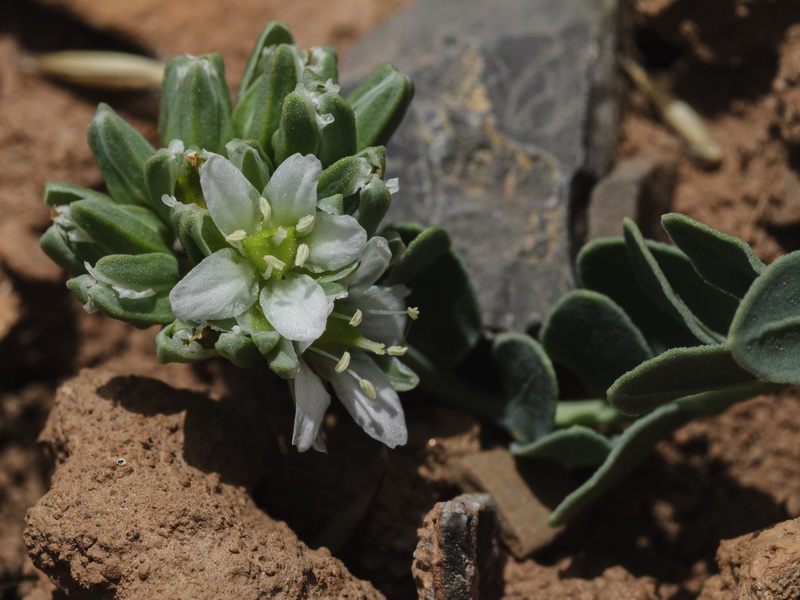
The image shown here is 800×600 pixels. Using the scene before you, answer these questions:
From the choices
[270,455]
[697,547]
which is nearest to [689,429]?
[697,547]

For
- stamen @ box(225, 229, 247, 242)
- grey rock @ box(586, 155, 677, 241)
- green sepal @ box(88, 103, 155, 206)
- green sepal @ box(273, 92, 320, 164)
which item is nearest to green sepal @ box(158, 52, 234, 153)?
green sepal @ box(88, 103, 155, 206)

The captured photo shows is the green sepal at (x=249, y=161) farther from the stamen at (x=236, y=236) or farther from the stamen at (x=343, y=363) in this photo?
the stamen at (x=343, y=363)

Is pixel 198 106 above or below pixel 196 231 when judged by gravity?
above

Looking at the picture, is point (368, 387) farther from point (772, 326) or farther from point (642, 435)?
point (772, 326)

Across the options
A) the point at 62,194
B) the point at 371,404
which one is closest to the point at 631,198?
the point at 371,404

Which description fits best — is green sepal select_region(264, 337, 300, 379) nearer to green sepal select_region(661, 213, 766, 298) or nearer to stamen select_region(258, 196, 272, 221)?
stamen select_region(258, 196, 272, 221)
